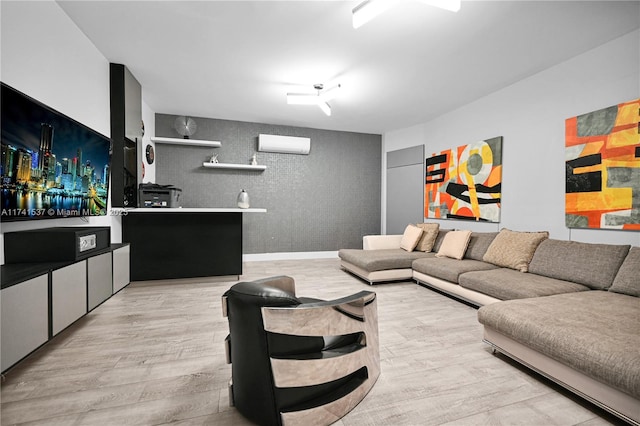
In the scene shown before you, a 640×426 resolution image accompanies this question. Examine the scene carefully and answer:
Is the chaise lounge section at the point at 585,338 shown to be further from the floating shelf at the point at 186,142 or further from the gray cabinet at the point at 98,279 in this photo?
the floating shelf at the point at 186,142

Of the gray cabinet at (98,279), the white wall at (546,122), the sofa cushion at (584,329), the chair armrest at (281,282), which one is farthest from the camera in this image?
the white wall at (546,122)

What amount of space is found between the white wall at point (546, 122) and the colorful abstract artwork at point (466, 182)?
0.34 ft

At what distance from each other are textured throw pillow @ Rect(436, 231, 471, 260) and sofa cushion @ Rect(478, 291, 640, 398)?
157 cm

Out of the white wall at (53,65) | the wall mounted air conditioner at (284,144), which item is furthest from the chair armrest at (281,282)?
the wall mounted air conditioner at (284,144)

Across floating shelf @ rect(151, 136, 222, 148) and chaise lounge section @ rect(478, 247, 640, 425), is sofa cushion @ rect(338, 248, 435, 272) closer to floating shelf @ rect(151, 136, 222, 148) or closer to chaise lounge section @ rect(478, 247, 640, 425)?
chaise lounge section @ rect(478, 247, 640, 425)

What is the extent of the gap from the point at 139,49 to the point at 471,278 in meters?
4.21

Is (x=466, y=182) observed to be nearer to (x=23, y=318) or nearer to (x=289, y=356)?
(x=289, y=356)

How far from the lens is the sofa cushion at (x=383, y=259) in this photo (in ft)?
12.9

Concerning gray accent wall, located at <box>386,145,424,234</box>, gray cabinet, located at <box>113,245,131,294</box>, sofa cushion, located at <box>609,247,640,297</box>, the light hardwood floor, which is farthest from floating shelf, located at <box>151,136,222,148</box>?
sofa cushion, located at <box>609,247,640,297</box>

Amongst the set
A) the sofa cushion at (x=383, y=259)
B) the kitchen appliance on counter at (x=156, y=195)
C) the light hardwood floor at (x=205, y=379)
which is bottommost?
the light hardwood floor at (x=205, y=379)

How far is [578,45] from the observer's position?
9.49 feet

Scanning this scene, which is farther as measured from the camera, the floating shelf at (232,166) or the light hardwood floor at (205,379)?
the floating shelf at (232,166)

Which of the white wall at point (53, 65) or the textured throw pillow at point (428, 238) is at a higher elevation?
the white wall at point (53, 65)

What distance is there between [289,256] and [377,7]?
463 cm
